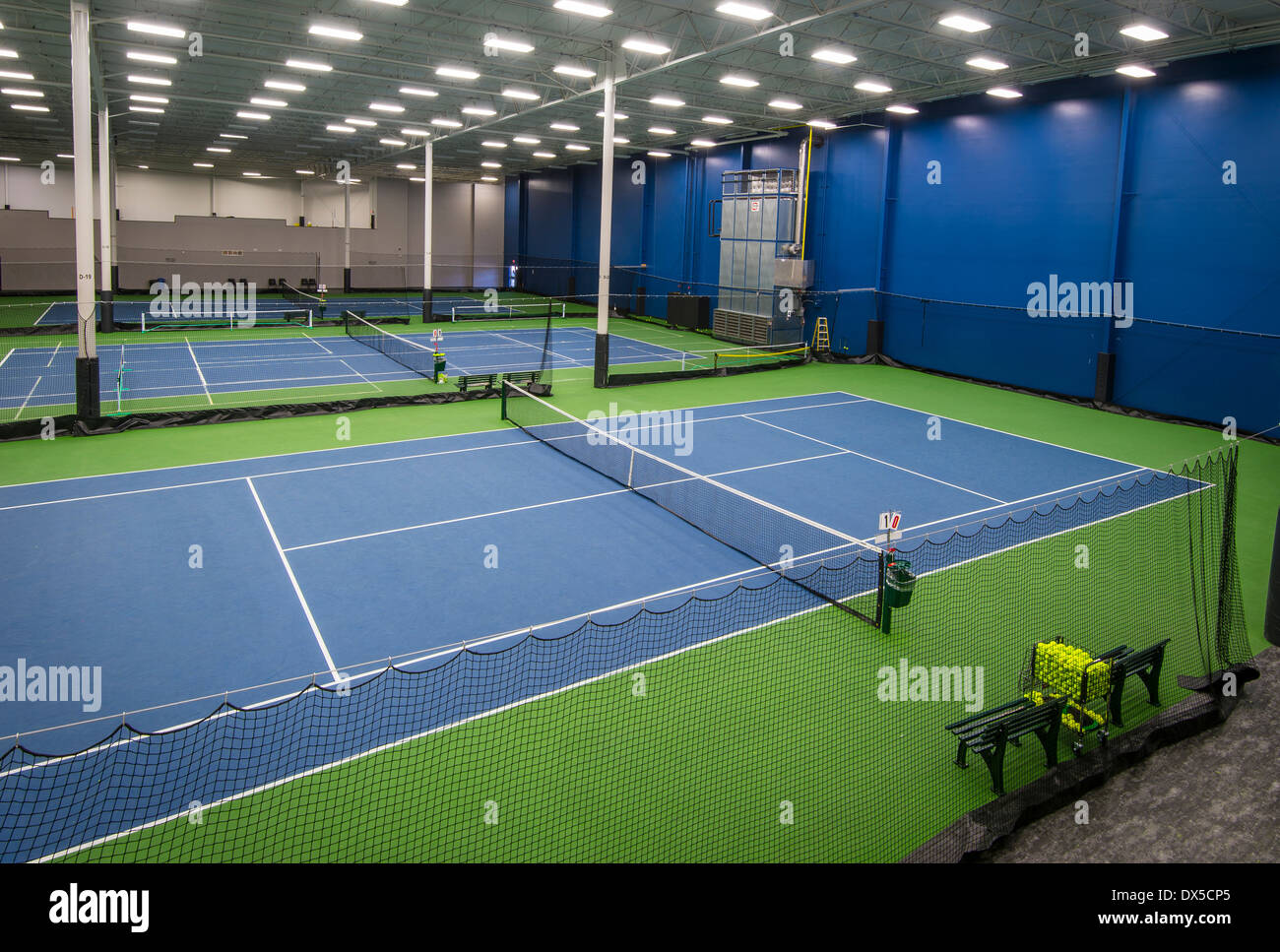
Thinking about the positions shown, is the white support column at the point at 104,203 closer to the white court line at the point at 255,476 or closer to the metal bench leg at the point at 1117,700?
the white court line at the point at 255,476

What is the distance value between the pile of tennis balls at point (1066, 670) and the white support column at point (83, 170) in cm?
1834

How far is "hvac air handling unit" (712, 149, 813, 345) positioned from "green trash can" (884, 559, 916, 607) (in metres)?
23.1

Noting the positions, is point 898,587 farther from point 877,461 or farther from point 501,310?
point 501,310

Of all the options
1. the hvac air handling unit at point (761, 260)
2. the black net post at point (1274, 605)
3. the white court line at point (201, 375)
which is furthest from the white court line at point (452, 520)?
the hvac air handling unit at point (761, 260)

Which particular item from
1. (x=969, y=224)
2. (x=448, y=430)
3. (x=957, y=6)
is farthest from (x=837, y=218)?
(x=448, y=430)

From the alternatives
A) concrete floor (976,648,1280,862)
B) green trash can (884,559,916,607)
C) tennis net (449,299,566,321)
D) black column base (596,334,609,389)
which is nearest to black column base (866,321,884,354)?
black column base (596,334,609,389)

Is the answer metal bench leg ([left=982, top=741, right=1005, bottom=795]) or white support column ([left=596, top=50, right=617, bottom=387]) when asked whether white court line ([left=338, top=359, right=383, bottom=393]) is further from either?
metal bench leg ([left=982, top=741, right=1005, bottom=795])

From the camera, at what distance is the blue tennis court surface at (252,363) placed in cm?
2317

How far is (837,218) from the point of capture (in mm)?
32438

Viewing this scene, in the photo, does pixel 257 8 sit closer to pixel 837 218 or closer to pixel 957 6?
pixel 957 6

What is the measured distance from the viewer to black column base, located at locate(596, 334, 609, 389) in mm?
24797

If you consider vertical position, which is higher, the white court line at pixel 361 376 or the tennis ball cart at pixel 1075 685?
the white court line at pixel 361 376

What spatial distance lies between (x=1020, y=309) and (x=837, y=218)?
884 centimetres

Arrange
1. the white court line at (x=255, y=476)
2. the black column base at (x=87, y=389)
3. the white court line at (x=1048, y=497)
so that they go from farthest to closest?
the black column base at (x=87, y=389) < the white court line at (x=255, y=476) < the white court line at (x=1048, y=497)
